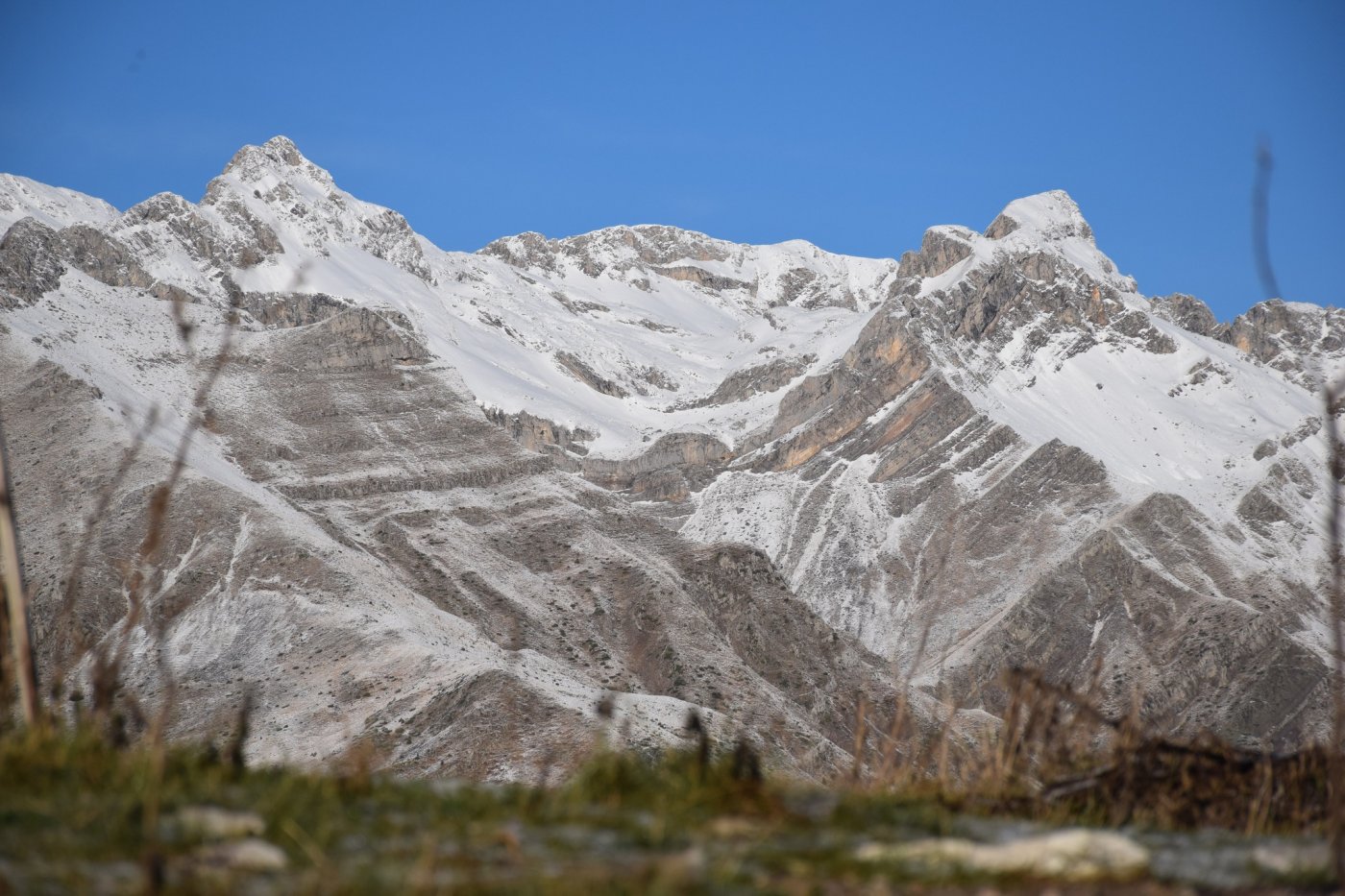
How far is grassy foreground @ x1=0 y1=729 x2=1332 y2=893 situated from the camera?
5461 mm

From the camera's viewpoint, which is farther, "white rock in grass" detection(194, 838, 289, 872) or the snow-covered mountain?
the snow-covered mountain

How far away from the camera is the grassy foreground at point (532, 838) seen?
5.46 metres

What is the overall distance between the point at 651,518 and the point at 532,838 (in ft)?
476

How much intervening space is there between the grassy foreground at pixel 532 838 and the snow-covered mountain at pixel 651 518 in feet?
95.7

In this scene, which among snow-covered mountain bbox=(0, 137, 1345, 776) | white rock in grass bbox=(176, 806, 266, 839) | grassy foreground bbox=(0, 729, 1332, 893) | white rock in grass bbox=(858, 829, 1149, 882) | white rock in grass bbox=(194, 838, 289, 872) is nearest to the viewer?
grassy foreground bbox=(0, 729, 1332, 893)

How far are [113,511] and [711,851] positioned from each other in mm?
96376

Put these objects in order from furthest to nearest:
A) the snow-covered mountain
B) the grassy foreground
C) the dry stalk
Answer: the snow-covered mountain → the dry stalk → the grassy foreground

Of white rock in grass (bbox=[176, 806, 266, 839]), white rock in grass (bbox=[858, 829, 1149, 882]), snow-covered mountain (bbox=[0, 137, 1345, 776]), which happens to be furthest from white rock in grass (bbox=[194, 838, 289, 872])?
snow-covered mountain (bbox=[0, 137, 1345, 776])

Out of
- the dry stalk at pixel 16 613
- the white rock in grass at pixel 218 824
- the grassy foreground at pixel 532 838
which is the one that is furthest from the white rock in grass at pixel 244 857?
the dry stalk at pixel 16 613

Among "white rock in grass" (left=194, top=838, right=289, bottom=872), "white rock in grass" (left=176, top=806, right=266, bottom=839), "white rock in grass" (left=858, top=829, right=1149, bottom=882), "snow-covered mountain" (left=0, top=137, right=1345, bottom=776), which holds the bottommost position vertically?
"white rock in grass" (left=194, top=838, right=289, bottom=872)

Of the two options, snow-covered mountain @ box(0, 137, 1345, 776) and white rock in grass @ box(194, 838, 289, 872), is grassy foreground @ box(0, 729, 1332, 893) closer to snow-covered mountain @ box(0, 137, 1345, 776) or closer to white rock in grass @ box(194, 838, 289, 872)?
white rock in grass @ box(194, 838, 289, 872)

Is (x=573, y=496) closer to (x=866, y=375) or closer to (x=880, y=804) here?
(x=866, y=375)

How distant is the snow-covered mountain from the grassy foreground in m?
29.2

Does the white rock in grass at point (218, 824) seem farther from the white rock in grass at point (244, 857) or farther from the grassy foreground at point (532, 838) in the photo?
the white rock in grass at point (244, 857)
